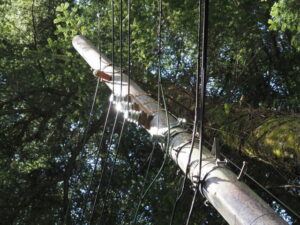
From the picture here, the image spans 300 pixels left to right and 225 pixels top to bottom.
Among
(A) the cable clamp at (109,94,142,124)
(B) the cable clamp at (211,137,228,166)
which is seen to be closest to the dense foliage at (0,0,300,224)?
(A) the cable clamp at (109,94,142,124)

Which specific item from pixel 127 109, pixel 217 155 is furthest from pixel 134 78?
pixel 217 155

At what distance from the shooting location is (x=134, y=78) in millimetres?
6121

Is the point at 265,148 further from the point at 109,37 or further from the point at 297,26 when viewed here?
the point at 109,37

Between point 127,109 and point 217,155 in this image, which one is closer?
point 217,155

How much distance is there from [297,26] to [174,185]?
364 centimetres

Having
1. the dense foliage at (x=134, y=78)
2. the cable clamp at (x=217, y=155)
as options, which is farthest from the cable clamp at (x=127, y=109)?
the dense foliage at (x=134, y=78)

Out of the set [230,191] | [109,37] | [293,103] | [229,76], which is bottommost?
[230,191]

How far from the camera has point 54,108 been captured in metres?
6.91

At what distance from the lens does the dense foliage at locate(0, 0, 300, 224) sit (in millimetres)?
5789

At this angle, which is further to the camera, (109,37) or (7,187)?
(7,187)

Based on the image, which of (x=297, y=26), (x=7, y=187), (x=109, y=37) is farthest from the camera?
(x=7, y=187)

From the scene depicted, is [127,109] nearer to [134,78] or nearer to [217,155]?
[217,155]

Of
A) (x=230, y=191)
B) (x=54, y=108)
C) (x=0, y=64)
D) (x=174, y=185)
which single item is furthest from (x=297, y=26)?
(x=0, y=64)

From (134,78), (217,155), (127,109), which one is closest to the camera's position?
(217,155)
